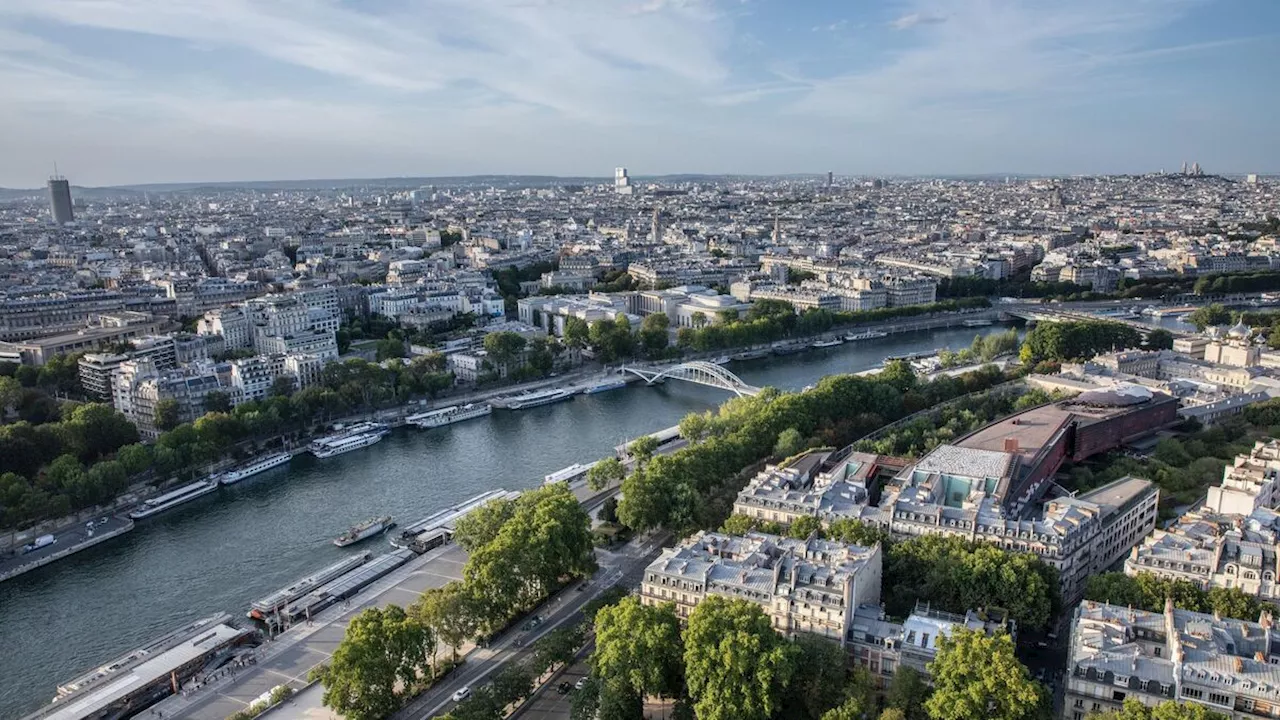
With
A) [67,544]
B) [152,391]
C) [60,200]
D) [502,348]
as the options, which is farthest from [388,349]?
[60,200]

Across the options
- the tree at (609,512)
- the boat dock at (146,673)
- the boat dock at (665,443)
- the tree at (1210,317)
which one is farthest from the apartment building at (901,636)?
the tree at (1210,317)

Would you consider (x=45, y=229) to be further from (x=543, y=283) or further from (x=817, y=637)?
(x=817, y=637)

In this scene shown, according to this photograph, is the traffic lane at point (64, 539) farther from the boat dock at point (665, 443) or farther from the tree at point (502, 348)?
the tree at point (502, 348)

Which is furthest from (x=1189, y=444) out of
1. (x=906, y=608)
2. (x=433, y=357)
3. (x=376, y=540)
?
(x=433, y=357)

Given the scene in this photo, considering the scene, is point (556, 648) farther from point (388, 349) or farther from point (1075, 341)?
point (1075, 341)

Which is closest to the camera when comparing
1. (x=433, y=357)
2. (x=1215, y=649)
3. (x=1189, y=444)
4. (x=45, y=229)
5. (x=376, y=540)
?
(x=1215, y=649)
